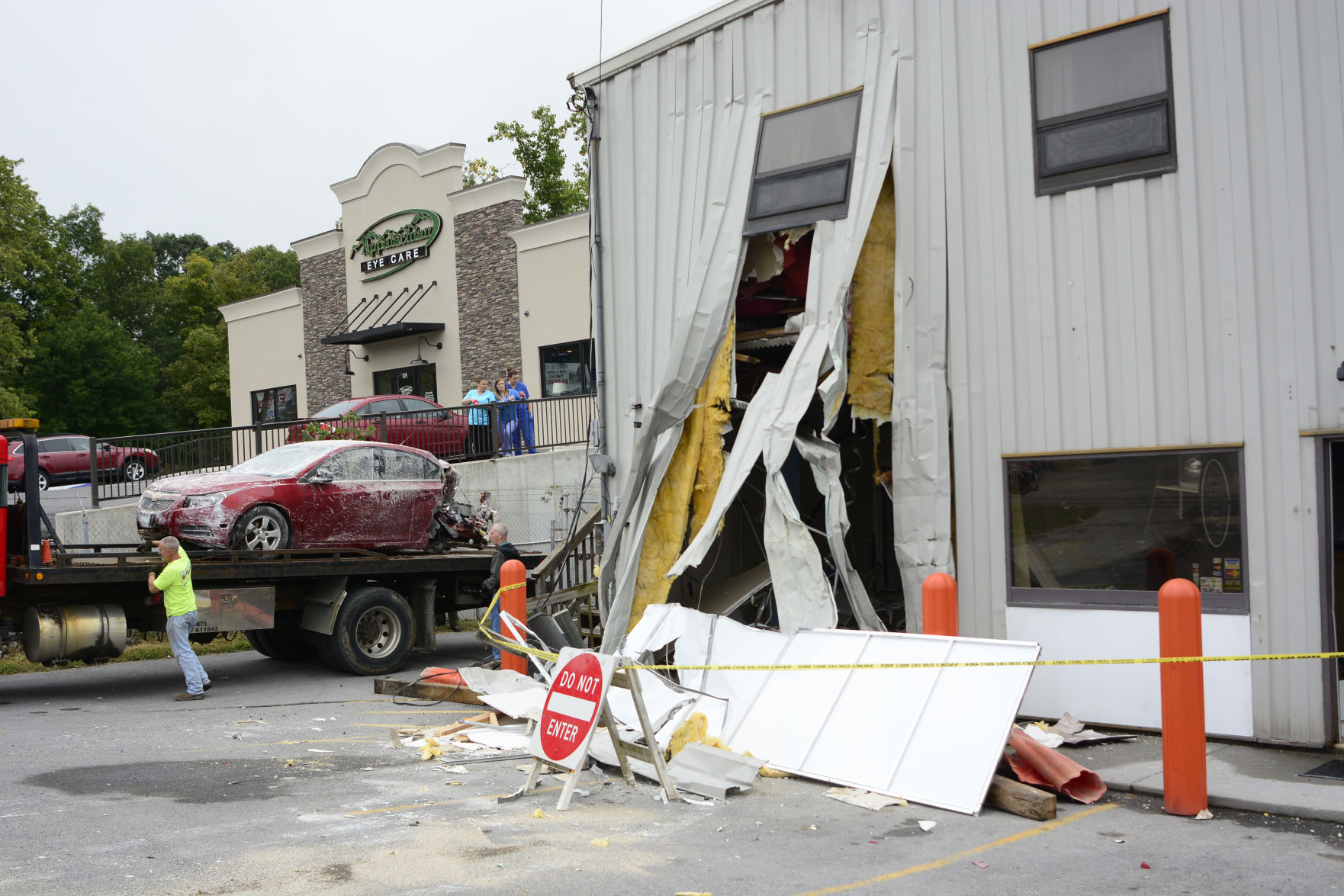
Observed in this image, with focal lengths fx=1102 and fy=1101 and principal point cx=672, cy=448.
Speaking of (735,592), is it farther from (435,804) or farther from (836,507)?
(435,804)

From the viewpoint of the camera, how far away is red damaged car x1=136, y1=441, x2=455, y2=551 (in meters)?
11.7

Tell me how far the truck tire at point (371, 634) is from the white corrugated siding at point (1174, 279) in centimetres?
671

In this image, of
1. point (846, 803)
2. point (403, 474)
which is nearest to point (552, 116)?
point (403, 474)

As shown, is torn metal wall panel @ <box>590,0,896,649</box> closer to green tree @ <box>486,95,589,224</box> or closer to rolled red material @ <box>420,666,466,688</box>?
rolled red material @ <box>420,666,466,688</box>

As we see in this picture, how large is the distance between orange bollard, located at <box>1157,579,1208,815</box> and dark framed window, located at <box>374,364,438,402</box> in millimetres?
23974

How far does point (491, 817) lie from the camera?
6273 mm

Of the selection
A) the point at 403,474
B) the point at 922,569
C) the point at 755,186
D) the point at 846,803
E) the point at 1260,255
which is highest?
the point at 755,186

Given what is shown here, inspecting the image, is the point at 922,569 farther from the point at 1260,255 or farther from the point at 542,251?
the point at 542,251

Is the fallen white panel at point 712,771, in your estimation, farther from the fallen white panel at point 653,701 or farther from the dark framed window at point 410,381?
the dark framed window at point 410,381

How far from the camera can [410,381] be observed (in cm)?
2944

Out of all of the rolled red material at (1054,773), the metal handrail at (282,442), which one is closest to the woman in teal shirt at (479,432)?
the metal handrail at (282,442)

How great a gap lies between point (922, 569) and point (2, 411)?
119ft

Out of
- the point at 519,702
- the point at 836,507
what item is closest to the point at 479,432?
the point at 519,702

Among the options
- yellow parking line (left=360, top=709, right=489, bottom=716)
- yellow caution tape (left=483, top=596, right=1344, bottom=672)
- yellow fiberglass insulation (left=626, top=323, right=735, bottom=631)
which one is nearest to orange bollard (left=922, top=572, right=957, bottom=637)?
yellow caution tape (left=483, top=596, right=1344, bottom=672)
